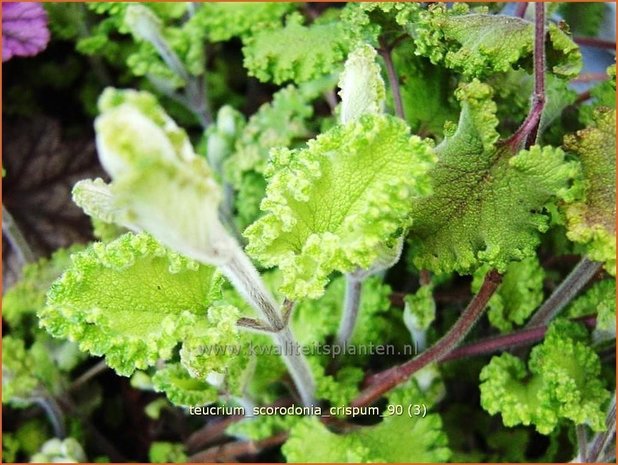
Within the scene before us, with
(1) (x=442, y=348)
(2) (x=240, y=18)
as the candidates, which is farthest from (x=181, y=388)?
(2) (x=240, y=18)

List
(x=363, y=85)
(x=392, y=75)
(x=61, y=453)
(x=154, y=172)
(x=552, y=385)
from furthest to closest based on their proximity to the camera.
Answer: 1. (x=61, y=453)
2. (x=392, y=75)
3. (x=552, y=385)
4. (x=363, y=85)
5. (x=154, y=172)

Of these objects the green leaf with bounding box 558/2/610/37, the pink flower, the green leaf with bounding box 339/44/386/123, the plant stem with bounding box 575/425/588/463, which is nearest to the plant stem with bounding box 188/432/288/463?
the plant stem with bounding box 575/425/588/463

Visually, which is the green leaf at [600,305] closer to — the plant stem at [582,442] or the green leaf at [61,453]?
the plant stem at [582,442]

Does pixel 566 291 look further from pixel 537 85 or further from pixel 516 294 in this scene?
pixel 537 85

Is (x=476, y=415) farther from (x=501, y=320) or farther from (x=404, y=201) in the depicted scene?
(x=404, y=201)

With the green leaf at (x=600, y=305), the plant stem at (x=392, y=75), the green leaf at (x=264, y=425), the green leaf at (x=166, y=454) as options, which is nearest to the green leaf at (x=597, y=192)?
the green leaf at (x=600, y=305)

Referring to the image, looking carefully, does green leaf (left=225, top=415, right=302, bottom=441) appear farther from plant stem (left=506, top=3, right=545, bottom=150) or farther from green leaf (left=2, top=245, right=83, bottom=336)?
plant stem (left=506, top=3, right=545, bottom=150)

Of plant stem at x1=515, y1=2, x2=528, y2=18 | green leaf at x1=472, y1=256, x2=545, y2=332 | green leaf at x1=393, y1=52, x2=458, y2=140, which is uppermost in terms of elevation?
plant stem at x1=515, y1=2, x2=528, y2=18
